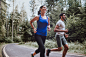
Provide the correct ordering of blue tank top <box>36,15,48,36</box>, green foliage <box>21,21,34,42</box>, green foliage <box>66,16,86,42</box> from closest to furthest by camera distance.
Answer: blue tank top <box>36,15,48,36</box> → green foliage <box>66,16,86,42</box> → green foliage <box>21,21,34,42</box>

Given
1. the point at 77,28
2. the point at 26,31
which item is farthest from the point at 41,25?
the point at 26,31

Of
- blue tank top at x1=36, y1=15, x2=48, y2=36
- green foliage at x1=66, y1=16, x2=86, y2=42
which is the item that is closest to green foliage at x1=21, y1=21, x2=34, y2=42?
green foliage at x1=66, y1=16, x2=86, y2=42

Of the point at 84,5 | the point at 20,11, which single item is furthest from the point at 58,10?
the point at 20,11

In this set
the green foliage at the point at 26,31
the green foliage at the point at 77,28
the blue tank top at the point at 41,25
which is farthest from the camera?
the green foliage at the point at 26,31

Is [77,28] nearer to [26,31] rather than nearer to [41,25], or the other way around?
[26,31]

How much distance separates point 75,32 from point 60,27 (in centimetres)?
1009

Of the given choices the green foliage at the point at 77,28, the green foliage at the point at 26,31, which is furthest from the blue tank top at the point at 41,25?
the green foliage at the point at 26,31

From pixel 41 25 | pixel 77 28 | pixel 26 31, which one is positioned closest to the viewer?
pixel 41 25

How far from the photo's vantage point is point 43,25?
3109 mm

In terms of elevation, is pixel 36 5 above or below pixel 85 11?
above

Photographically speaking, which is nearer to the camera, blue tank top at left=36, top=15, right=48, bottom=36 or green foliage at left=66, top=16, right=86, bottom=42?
blue tank top at left=36, top=15, right=48, bottom=36

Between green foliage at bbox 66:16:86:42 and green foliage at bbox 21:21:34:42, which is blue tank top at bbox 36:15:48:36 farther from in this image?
green foliage at bbox 21:21:34:42

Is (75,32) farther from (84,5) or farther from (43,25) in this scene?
(43,25)

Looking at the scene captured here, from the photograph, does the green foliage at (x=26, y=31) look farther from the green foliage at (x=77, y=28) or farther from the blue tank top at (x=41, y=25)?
the blue tank top at (x=41, y=25)
